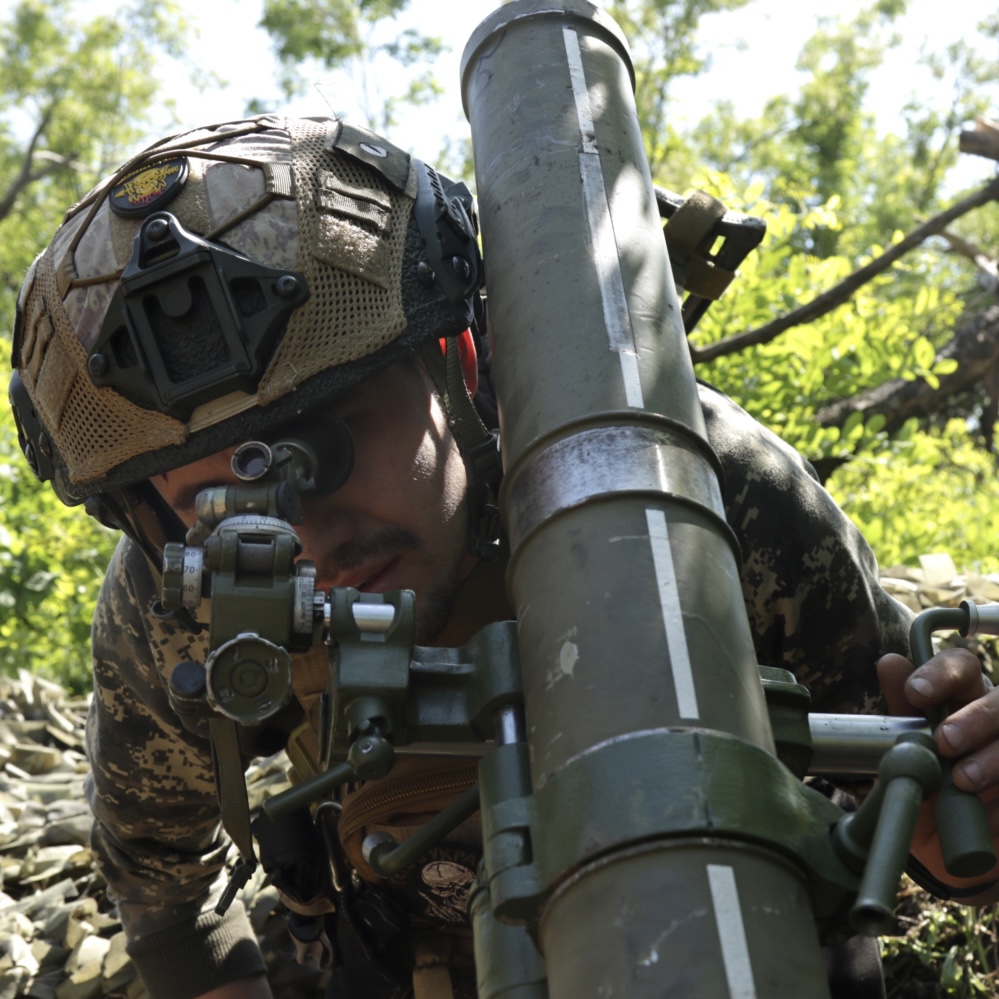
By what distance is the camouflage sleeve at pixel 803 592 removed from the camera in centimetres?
259

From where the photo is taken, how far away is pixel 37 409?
8.23 feet

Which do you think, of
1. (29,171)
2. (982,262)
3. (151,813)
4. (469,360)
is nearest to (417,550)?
(469,360)

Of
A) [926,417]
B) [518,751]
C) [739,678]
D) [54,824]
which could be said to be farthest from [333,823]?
[926,417]

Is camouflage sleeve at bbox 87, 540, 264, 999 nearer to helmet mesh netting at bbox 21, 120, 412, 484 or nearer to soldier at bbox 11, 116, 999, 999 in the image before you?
soldier at bbox 11, 116, 999, 999

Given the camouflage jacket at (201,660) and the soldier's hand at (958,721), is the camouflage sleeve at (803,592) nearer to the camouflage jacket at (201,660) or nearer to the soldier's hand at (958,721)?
the camouflage jacket at (201,660)

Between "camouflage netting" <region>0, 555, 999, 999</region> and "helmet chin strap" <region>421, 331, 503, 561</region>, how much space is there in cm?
→ 178

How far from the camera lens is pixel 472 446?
2441 millimetres

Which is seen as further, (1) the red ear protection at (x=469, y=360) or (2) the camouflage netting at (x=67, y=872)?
(2) the camouflage netting at (x=67, y=872)

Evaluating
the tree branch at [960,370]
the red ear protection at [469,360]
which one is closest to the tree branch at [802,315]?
the red ear protection at [469,360]

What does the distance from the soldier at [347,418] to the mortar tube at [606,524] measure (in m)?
0.43

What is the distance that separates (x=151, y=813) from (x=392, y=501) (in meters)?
1.37

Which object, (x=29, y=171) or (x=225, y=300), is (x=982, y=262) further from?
(x=29, y=171)

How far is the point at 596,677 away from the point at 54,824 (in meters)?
3.58

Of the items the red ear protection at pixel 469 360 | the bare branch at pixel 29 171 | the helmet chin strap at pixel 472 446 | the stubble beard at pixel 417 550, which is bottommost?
the stubble beard at pixel 417 550
